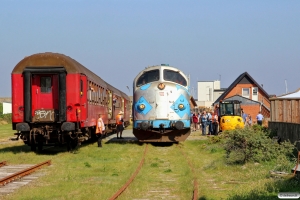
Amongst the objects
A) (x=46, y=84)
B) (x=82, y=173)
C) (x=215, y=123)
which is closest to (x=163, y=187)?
(x=82, y=173)

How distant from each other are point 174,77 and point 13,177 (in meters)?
12.4

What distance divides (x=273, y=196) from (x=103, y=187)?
3858 millimetres

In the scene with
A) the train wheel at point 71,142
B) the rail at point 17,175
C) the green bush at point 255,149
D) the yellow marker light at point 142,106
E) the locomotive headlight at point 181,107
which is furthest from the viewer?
the yellow marker light at point 142,106

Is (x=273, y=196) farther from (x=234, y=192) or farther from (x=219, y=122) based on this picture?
(x=219, y=122)

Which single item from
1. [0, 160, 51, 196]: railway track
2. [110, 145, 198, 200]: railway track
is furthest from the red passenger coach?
[110, 145, 198, 200]: railway track

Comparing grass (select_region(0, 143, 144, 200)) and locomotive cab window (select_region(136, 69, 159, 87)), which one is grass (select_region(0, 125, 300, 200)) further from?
locomotive cab window (select_region(136, 69, 159, 87))

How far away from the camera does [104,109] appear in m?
29.0

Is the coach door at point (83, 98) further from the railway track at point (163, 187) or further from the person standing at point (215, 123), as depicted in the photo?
the person standing at point (215, 123)

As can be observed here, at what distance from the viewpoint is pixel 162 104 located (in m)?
23.2

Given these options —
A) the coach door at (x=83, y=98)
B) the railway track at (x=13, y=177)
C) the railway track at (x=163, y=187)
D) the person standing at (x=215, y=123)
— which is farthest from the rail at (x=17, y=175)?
the person standing at (x=215, y=123)

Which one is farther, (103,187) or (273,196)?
(103,187)

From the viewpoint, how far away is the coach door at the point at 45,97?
1936cm

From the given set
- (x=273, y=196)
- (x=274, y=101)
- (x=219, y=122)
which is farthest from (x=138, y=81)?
(x=273, y=196)

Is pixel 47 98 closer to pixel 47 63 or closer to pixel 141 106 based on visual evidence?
pixel 47 63
